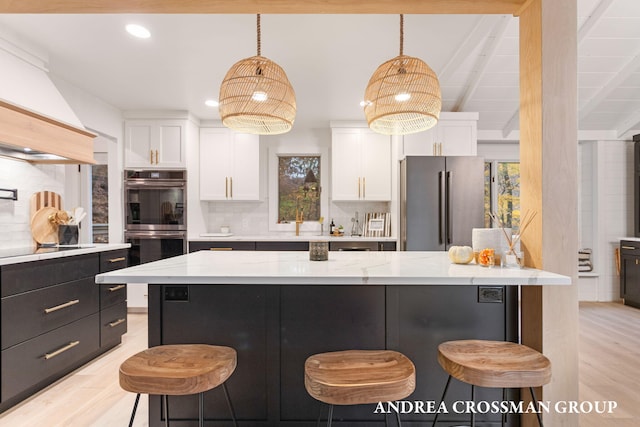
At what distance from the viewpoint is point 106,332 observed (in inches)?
119

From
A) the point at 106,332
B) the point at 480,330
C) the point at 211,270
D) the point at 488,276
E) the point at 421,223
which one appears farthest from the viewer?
the point at 421,223

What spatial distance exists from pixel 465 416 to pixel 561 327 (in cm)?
67

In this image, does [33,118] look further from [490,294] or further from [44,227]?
[490,294]

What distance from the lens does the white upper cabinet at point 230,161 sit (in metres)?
4.58

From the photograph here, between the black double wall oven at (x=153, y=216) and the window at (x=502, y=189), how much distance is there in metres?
4.26

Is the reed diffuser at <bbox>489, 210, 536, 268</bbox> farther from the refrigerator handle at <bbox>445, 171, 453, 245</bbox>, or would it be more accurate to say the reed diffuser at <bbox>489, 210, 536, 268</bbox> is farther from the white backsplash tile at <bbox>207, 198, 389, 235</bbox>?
the white backsplash tile at <bbox>207, 198, 389, 235</bbox>

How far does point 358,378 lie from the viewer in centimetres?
124

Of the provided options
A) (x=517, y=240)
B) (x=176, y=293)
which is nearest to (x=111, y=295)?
(x=176, y=293)

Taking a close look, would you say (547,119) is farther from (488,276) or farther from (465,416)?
(465,416)

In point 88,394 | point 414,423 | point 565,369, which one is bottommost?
point 88,394

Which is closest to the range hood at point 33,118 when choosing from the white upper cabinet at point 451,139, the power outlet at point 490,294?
the power outlet at point 490,294

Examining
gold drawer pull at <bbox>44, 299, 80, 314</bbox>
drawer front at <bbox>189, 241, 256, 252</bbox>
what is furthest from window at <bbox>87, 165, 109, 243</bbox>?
gold drawer pull at <bbox>44, 299, 80, 314</bbox>

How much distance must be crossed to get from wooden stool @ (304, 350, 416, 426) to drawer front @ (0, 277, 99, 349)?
2052mm

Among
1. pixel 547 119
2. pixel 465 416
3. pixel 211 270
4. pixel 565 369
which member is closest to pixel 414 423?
pixel 465 416
